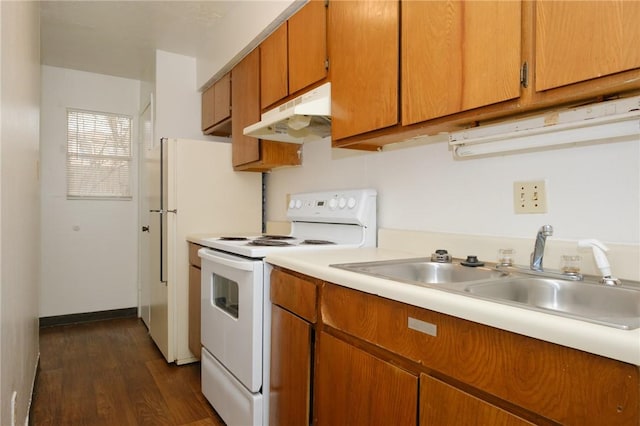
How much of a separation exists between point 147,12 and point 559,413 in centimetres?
303

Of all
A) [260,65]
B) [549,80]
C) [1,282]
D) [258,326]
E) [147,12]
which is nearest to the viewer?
[549,80]

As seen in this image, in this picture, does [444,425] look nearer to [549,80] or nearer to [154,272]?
[549,80]

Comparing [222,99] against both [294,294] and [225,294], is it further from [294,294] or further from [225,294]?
[294,294]

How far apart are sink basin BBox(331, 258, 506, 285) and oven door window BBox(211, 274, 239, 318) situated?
2.60ft

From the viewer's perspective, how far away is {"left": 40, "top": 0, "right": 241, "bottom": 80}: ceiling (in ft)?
8.40

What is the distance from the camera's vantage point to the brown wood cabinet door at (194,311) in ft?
8.23

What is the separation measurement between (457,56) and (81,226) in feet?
12.3

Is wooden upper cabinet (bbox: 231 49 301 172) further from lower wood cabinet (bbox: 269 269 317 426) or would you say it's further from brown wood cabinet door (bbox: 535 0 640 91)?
brown wood cabinet door (bbox: 535 0 640 91)

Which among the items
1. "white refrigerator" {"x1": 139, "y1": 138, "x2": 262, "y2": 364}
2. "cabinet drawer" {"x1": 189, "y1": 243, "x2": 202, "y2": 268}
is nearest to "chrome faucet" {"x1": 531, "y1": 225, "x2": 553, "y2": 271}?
"cabinet drawer" {"x1": 189, "y1": 243, "x2": 202, "y2": 268}

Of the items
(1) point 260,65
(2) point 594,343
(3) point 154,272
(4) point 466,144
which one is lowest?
(3) point 154,272

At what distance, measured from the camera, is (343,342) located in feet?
3.92

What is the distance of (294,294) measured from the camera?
56.3 inches

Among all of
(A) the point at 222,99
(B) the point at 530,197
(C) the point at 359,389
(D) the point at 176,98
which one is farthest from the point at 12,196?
(D) the point at 176,98

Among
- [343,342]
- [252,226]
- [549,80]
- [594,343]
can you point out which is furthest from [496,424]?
[252,226]
